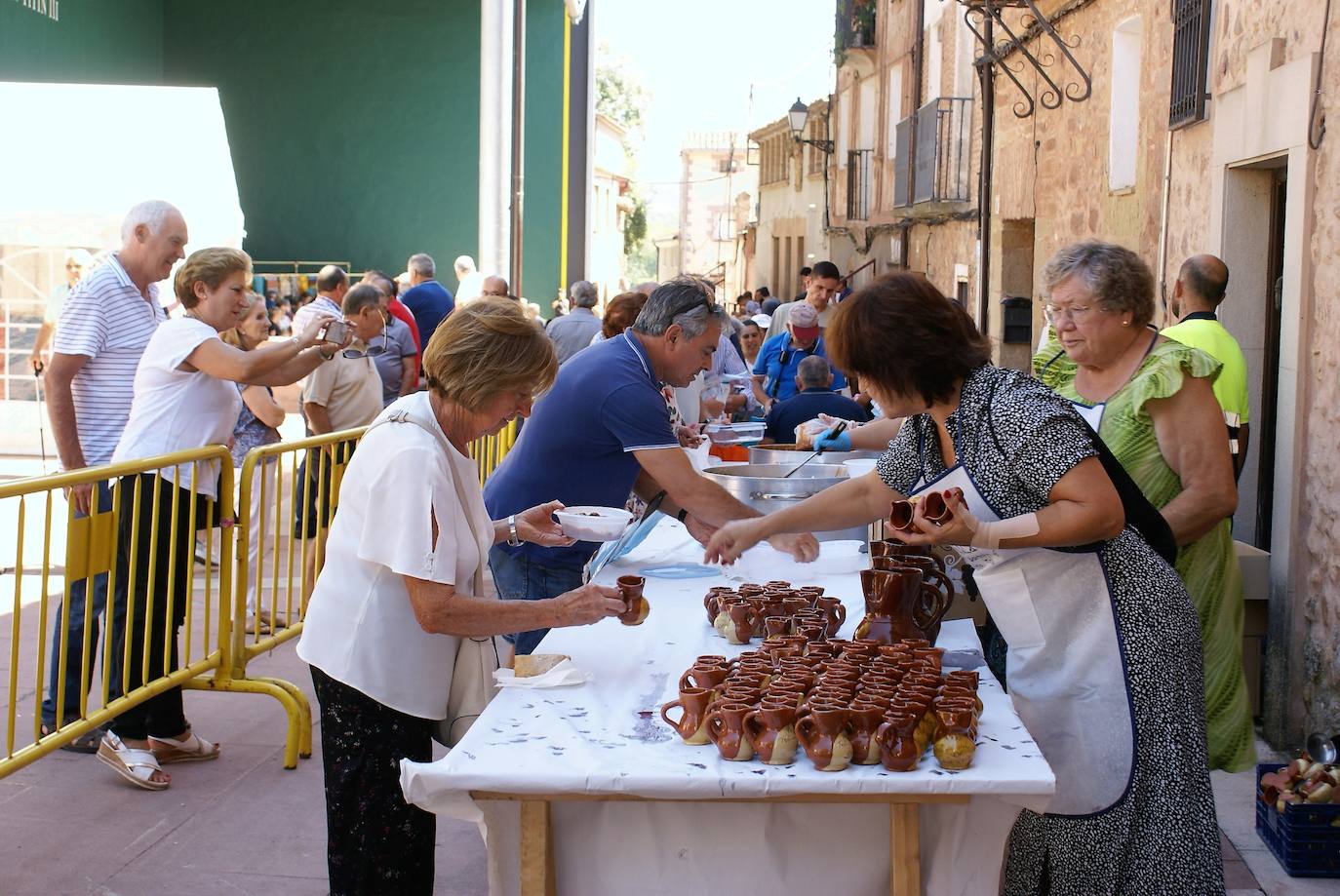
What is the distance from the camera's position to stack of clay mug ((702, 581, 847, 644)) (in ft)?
9.49

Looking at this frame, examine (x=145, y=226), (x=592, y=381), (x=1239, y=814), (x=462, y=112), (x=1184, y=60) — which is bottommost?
(x=1239, y=814)

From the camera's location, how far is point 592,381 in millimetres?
3516

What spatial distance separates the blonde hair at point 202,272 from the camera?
444 centimetres

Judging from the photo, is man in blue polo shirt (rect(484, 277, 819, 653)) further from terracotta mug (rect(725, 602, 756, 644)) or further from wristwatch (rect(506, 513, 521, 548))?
terracotta mug (rect(725, 602, 756, 644))

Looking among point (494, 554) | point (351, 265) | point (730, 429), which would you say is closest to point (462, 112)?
point (351, 265)

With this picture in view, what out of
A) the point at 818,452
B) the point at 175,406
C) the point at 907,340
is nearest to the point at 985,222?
the point at 818,452

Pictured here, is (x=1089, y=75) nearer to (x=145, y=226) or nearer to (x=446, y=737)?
(x=145, y=226)

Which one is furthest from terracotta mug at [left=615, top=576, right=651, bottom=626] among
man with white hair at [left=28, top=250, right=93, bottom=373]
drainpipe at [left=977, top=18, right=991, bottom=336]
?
drainpipe at [left=977, top=18, right=991, bottom=336]

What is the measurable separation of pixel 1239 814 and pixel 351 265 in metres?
16.7

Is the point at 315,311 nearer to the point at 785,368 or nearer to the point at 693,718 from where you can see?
the point at 785,368

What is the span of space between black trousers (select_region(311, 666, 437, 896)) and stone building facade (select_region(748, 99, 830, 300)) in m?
26.9

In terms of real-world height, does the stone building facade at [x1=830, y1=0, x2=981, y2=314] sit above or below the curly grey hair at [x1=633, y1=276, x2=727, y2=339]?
above

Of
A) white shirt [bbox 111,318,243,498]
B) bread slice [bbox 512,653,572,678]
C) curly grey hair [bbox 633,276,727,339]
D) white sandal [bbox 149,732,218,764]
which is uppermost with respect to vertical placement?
curly grey hair [bbox 633,276,727,339]

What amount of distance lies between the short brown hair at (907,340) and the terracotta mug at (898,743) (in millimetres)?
750
